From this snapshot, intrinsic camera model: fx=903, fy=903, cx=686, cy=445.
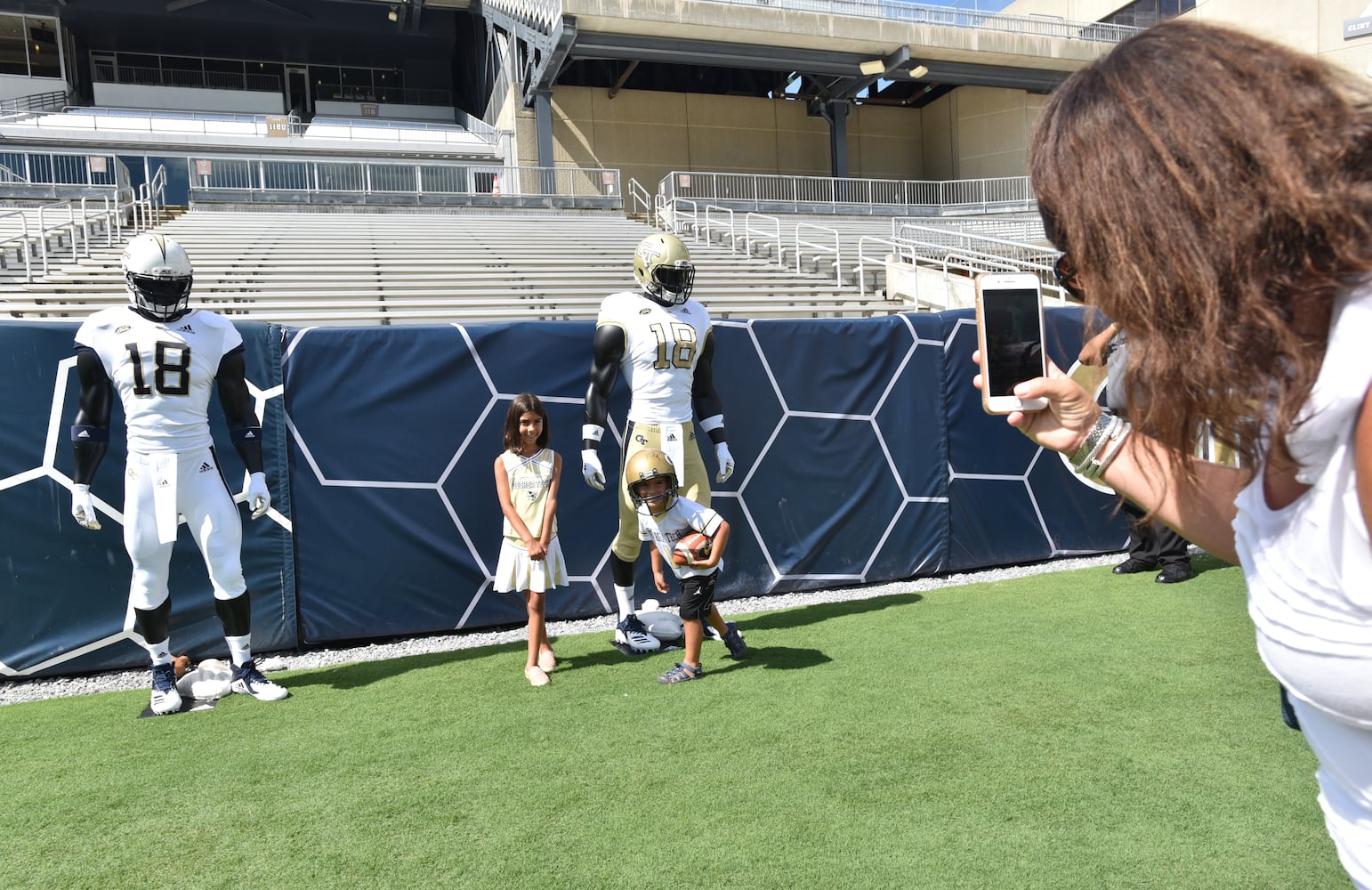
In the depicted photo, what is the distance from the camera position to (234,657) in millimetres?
4809

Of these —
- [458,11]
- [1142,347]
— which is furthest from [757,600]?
[458,11]

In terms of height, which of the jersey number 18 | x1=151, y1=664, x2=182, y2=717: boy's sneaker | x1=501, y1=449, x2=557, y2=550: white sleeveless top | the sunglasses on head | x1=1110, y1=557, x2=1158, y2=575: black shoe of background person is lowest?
x1=1110, y1=557, x2=1158, y2=575: black shoe of background person

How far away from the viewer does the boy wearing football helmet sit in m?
4.64

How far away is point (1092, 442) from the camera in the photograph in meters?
1.55

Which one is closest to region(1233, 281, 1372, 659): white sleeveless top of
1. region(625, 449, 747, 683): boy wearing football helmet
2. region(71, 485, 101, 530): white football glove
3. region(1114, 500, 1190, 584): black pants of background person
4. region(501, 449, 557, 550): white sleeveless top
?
region(625, 449, 747, 683): boy wearing football helmet

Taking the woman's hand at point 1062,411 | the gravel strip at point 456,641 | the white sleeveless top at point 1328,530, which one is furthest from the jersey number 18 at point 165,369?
the white sleeveless top at point 1328,530

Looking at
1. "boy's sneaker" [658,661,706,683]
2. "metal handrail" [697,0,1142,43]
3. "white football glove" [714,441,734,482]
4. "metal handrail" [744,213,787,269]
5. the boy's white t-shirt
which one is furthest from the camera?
"metal handrail" [697,0,1142,43]

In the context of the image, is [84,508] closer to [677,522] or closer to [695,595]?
[677,522]

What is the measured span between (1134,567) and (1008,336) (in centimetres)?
585

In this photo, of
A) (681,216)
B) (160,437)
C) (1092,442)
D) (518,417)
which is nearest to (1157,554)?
(518,417)

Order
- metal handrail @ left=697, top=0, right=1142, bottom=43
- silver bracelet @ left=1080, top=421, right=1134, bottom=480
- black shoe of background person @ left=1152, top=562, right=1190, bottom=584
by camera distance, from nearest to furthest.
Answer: silver bracelet @ left=1080, top=421, right=1134, bottom=480 → black shoe of background person @ left=1152, top=562, right=1190, bottom=584 → metal handrail @ left=697, top=0, right=1142, bottom=43

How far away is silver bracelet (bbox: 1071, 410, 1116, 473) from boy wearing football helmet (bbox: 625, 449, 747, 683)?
3.13 meters

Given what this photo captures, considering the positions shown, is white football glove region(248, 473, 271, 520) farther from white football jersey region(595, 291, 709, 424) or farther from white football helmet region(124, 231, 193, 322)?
white football jersey region(595, 291, 709, 424)

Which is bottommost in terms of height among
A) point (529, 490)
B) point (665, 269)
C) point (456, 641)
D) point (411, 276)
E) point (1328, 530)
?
point (456, 641)
